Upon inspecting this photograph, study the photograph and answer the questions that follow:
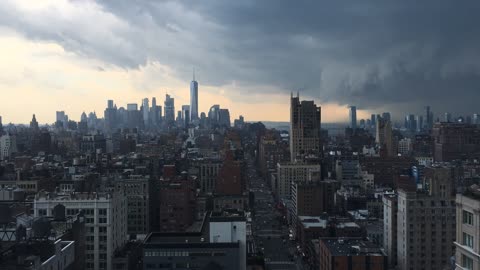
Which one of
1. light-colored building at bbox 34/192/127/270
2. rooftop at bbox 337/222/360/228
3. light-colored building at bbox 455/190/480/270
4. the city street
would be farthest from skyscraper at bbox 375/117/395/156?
light-colored building at bbox 455/190/480/270

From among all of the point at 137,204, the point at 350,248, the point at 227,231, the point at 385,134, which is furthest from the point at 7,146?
the point at 227,231

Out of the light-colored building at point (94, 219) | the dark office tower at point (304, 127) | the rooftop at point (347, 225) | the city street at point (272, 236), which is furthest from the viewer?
the dark office tower at point (304, 127)

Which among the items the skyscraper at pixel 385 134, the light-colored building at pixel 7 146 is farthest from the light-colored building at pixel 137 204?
the skyscraper at pixel 385 134

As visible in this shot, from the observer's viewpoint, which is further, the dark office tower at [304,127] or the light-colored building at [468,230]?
the dark office tower at [304,127]

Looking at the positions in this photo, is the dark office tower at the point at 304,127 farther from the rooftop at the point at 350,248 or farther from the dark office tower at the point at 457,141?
the rooftop at the point at 350,248

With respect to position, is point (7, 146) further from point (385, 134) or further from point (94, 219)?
point (94, 219)

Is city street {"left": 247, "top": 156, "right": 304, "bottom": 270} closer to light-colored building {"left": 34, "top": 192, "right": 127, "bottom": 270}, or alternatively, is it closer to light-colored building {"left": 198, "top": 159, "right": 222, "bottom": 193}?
light-colored building {"left": 198, "top": 159, "right": 222, "bottom": 193}
